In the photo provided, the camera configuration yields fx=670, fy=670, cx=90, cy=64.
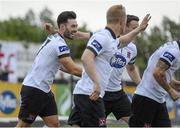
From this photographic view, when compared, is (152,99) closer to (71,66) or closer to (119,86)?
(71,66)

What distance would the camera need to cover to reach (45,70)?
9.81m

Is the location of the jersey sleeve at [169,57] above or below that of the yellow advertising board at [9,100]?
above

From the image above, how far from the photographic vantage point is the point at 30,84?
990cm

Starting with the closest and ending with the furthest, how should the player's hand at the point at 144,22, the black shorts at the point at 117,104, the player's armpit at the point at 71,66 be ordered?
the player's hand at the point at 144,22, the player's armpit at the point at 71,66, the black shorts at the point at 117,104

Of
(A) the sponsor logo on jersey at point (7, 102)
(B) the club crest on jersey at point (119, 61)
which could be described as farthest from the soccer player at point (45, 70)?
(A) the sponsor logo on jersey at point (7, 102)

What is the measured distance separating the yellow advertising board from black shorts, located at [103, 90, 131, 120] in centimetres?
1036

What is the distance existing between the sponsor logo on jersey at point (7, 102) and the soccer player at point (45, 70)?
11808mm

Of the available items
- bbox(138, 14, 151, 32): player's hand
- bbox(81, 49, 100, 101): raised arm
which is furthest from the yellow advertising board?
bbox(81, 49, 100, 101): raised arm

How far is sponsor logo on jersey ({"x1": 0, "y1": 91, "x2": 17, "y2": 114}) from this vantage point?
71.5 feet

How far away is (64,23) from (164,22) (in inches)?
1019

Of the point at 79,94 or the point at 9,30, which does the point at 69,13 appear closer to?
the point at 79,94

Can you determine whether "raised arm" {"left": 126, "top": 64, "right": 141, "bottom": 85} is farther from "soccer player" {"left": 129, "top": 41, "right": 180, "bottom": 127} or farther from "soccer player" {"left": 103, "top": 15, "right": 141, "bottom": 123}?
"soccer player" {"left": 129, "top": 41, "right": 180, "bottom": 127}

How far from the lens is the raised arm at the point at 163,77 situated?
30.4ft

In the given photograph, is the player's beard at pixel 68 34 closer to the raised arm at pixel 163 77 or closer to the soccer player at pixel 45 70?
the soccer player at pixel 45 70
